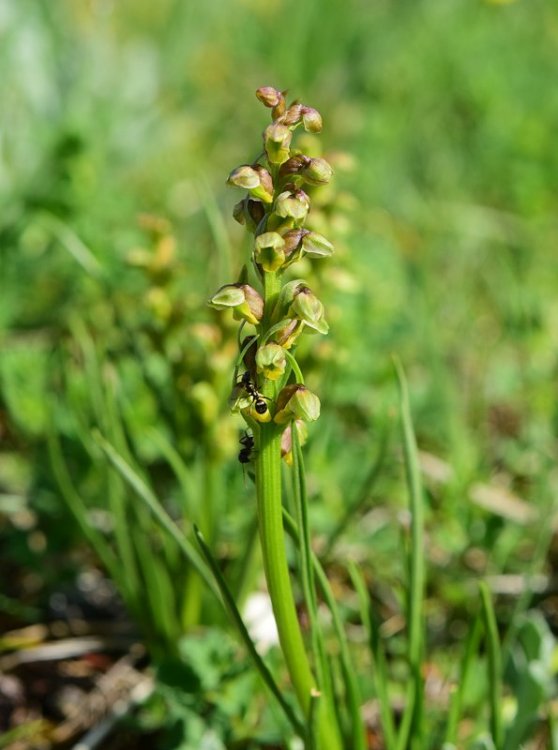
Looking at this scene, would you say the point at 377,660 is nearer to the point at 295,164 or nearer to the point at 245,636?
the point at 245,636

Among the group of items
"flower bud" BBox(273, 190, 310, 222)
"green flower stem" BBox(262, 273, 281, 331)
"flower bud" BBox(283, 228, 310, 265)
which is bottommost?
"green flower stem" BBox(262, 273, 281, 331)

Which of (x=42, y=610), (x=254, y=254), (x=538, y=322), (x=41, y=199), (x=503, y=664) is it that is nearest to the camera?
(x=254, y=254)

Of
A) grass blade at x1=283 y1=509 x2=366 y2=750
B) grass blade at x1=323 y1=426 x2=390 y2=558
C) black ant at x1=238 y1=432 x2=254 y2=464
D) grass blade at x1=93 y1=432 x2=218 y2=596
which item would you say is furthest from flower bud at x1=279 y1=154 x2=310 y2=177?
grass blade at x1=323 y1=426 x2=390 y2=558

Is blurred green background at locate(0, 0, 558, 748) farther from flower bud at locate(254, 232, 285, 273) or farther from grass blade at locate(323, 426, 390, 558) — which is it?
flower bud at locate(254, 232, 285, 273)

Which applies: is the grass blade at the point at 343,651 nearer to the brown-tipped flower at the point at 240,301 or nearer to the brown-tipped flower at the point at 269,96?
the brown-tipped flower at the point at 240,301

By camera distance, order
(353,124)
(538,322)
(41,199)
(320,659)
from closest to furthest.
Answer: (320,659)
(538,322)
(41,199)
(353,124)

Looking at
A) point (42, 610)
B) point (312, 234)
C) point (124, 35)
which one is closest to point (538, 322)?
point (42, 610)

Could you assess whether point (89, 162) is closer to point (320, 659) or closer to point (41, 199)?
point (41, 199)
